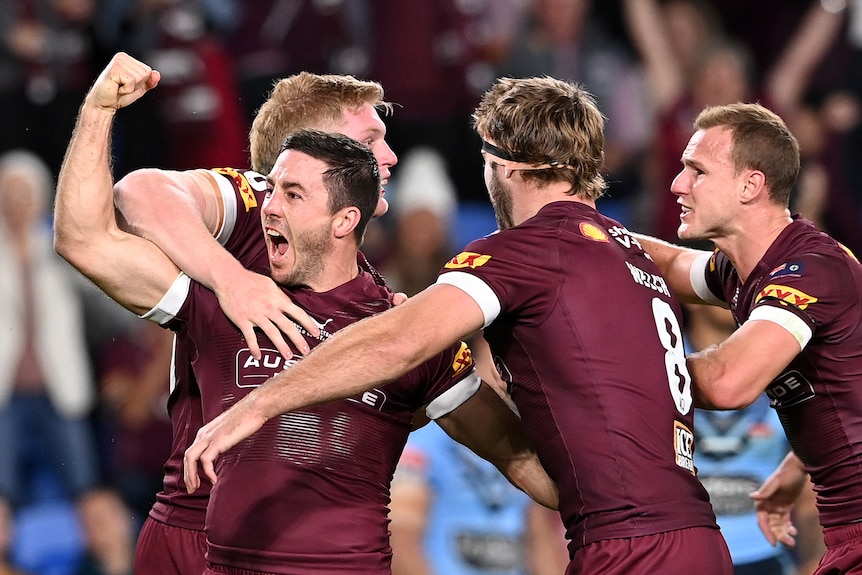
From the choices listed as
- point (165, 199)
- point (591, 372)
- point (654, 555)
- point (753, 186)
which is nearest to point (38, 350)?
point (165, 199)

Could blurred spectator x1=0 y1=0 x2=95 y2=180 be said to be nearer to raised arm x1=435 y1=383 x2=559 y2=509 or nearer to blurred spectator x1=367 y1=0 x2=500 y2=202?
blurred spectator x1=367 y1=0 x2=500 y2=202

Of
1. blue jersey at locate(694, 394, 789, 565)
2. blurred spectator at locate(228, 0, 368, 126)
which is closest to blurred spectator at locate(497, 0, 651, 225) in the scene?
blurred spectator at locate(228, 0, 368, 126)

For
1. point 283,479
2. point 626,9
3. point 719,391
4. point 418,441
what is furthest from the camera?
point 626,9

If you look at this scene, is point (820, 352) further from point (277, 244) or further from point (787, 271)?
point (277, 244)

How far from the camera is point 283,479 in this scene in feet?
11.5

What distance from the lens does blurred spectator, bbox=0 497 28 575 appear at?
334 inches

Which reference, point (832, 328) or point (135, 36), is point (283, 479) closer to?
point (832, 328)

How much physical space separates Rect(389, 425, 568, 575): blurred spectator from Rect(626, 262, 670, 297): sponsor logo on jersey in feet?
13.4

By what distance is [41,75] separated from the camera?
30.0ft

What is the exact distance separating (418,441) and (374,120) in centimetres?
372

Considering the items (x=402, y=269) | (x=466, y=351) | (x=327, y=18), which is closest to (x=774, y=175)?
(x=466, y=351)

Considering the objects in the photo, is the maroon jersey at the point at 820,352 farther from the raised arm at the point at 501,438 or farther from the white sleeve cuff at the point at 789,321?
the raised arm at the point at 501,438

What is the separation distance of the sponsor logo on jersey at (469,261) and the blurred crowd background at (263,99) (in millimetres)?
5557

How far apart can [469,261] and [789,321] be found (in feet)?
3.76
